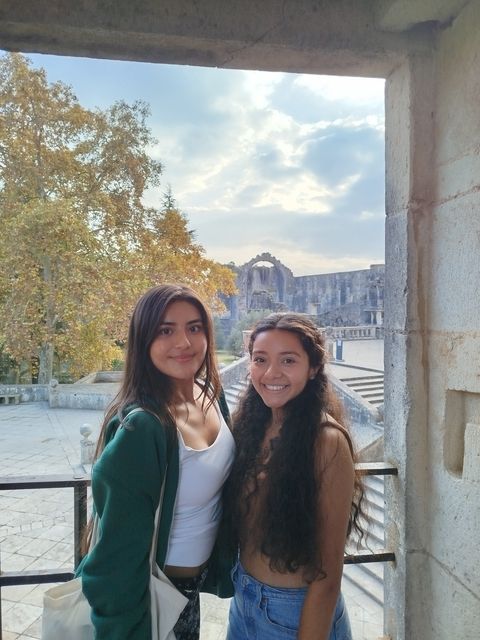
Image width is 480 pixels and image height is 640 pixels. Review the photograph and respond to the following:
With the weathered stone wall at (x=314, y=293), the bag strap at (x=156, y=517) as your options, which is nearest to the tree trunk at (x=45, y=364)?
the weathered stone wall at (x=314, y=293)

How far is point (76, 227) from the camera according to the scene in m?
8.73

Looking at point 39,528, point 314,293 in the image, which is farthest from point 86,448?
point 314,293

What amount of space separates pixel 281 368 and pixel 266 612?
580mm

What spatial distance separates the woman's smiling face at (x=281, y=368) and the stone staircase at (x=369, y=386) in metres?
7.57

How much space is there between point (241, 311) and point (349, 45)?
55.2ft

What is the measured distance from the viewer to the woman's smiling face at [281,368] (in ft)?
3.60

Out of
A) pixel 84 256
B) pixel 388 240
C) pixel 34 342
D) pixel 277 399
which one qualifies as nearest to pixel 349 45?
pixel 388 240

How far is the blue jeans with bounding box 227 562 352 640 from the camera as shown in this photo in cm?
103

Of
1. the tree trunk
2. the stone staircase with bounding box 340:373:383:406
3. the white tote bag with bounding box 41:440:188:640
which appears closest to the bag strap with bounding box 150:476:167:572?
the white tote bag with bounding box 41:440:188:640

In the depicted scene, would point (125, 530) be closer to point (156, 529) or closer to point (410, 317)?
point (156, 529)

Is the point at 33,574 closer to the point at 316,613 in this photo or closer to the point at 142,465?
the point at 142,465

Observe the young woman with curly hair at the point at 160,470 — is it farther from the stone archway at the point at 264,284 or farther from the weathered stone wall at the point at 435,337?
the stone archway at the point at 264,284

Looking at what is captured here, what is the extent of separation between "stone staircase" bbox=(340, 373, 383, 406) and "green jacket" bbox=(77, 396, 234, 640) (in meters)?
7.80

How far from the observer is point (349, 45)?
1279mm
